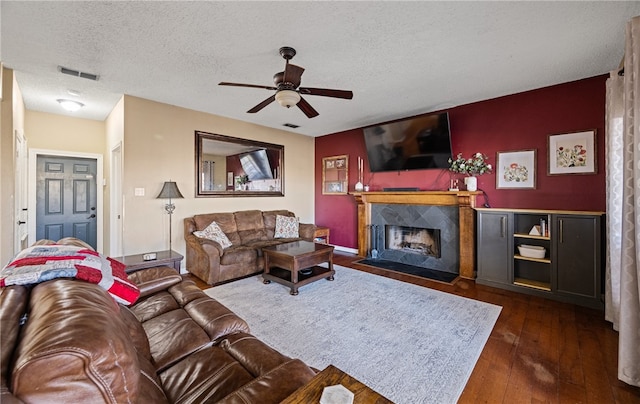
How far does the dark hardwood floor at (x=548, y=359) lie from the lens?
5.62 ft

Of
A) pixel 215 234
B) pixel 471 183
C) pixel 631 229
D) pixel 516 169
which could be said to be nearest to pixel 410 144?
pixel 471 183

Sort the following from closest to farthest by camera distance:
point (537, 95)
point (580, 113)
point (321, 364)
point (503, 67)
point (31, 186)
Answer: point (321, 364) → point (503, 67) → point (580, 113) → point (537, 95) → point (31, 186)

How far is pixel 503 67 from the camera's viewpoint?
2.93m

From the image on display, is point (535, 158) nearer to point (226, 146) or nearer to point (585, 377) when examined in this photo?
point (585, 377)

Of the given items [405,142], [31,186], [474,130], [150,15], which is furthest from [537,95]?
[31,186]

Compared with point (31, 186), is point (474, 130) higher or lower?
higher

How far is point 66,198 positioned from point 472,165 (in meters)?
6.70

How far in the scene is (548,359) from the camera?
80.9 inches

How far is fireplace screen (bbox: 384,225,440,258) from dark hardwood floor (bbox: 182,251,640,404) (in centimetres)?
155

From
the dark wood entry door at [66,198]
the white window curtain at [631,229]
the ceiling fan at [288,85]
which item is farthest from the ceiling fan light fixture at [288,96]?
the dark wood entry door at [66,198]

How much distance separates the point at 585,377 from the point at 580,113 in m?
2.97

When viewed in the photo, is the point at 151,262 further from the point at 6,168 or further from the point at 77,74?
the point at 77,74

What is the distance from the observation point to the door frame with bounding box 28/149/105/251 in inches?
168

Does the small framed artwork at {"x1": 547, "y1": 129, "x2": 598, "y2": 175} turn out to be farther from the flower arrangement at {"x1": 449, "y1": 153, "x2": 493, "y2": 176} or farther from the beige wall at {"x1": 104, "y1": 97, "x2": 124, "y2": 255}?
the beige wall at {"x1": 104, "y1": 97, "x2": 124, "y2": 255}
